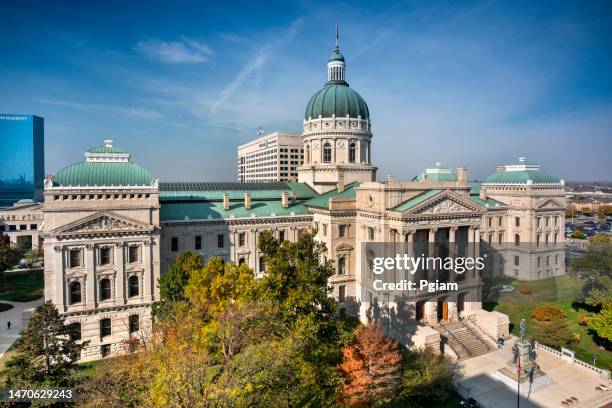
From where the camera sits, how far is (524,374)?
36656 mm

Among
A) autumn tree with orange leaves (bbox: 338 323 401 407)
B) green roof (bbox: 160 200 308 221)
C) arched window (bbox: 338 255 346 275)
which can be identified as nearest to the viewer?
autumn tree with orange leaves (bbox: 338 323 401 407)

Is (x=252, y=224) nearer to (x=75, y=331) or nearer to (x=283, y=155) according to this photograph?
(x=75, y=331)

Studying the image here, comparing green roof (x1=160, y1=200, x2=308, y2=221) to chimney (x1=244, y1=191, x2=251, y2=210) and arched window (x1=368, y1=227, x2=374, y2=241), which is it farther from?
arched window (x1=368, y1=227, x2=374, y2=241)


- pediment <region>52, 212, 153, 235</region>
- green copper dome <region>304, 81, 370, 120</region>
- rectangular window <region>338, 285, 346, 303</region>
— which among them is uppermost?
green copper dome <region>304, 81, 370, 120</region>

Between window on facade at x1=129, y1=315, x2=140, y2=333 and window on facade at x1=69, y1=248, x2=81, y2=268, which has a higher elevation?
window on facade at x1=69, y1=248, x2=81, y2=268

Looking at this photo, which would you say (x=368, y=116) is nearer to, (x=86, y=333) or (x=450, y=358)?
(x=450, y=358)

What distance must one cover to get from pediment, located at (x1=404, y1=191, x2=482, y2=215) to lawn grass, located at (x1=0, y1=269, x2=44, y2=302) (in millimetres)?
60440

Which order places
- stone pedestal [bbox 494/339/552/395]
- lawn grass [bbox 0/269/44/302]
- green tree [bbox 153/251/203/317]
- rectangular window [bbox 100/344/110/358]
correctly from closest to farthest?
stone pedestal [bbox 494/339/552/395], green tree [bbox 153/251/203/317], rectangular window [bbox 100/344/110/358], lawn grass [bbox 0/269/44/302]

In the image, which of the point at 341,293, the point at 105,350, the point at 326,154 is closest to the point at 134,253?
Result: the point at 105,350

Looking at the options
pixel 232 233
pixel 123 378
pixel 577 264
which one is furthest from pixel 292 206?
pixel 577 264

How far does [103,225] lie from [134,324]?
40.9 ft

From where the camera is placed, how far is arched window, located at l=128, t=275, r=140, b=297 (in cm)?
4434

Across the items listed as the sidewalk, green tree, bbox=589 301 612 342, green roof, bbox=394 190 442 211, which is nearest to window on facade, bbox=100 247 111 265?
the sidewalk

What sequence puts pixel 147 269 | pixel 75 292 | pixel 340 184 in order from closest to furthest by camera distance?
pixel 75 292 → pixel 147 269 → pixel 340 184
